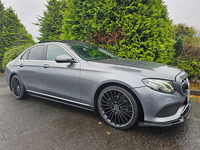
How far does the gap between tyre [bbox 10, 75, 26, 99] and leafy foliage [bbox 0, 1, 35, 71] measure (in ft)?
28.6

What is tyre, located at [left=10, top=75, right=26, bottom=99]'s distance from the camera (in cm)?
375

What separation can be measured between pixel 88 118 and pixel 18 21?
12671mm

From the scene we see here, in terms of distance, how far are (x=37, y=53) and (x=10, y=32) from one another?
10.2m

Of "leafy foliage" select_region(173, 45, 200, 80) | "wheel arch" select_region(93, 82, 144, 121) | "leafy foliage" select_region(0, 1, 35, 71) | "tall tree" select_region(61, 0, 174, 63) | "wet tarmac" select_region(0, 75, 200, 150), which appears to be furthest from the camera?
Result: "leafy foliage" select_region(0, 1, 35, 71)

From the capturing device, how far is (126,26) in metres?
4.84

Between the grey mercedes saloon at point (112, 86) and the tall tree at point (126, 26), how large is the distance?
2.28 m

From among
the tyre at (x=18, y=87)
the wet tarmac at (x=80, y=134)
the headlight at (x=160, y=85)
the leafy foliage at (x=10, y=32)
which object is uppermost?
the leafy foliage at (x=10, y=32)

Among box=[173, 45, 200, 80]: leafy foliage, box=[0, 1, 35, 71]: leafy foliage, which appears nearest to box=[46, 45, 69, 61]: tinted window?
box=[173, 45, 200, 80]: leafy foliage

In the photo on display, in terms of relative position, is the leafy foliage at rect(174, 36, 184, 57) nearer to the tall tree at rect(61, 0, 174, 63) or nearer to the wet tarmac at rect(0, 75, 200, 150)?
the tall tree at rect(61, 0, 174, 63)

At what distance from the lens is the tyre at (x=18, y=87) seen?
375cm

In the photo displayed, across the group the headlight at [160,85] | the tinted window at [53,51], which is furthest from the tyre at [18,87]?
the headlight at [160,85]

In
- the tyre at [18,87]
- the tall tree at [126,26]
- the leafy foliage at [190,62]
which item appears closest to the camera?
the tyre at [18,87]

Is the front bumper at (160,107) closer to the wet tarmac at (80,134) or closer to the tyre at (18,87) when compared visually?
the wet tarmac at (80,134)

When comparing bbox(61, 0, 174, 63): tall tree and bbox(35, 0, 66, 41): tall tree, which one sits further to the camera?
bbox(35, 0, 66, 41): tall tree
